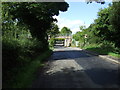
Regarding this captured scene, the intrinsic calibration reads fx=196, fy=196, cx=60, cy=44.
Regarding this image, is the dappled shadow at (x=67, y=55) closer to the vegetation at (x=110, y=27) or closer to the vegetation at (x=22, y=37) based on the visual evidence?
the vegetation at (x=22, y=37)

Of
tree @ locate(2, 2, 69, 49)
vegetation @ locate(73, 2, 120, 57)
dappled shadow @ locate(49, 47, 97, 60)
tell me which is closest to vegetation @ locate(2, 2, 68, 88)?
tree @ locate(2, 2, 69, 49)

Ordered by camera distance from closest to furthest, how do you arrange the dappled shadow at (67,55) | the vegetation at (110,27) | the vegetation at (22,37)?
the vegetation at (22,37)
the vegetation at (110,27)
the dappled shadow at (67,55)

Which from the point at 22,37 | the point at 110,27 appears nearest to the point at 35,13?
the point at 22,37

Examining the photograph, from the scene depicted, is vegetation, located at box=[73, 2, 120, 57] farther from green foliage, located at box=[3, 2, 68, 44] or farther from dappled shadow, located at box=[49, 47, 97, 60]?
green foliage, located at box=[3, 2, 68, 44]

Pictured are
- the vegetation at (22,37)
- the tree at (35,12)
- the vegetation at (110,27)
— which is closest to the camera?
the vegetation at (22,37)

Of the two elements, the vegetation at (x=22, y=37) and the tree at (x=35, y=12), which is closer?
the vegetation at (x=22, y=37)

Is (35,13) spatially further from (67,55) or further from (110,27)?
(110,27)

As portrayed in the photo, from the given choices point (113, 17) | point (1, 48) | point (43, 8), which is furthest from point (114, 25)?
point (1, 48)

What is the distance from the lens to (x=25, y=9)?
2138 centimetres

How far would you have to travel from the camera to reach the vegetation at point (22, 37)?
29.9ft

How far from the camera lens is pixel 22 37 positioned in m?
16.7

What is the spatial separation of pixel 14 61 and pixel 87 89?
4.53 meters

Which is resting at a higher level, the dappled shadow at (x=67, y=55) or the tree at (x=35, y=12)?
the tree at (x=35, y=12)

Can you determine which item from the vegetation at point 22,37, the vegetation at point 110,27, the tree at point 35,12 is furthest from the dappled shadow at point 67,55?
the tree at point 35,12
